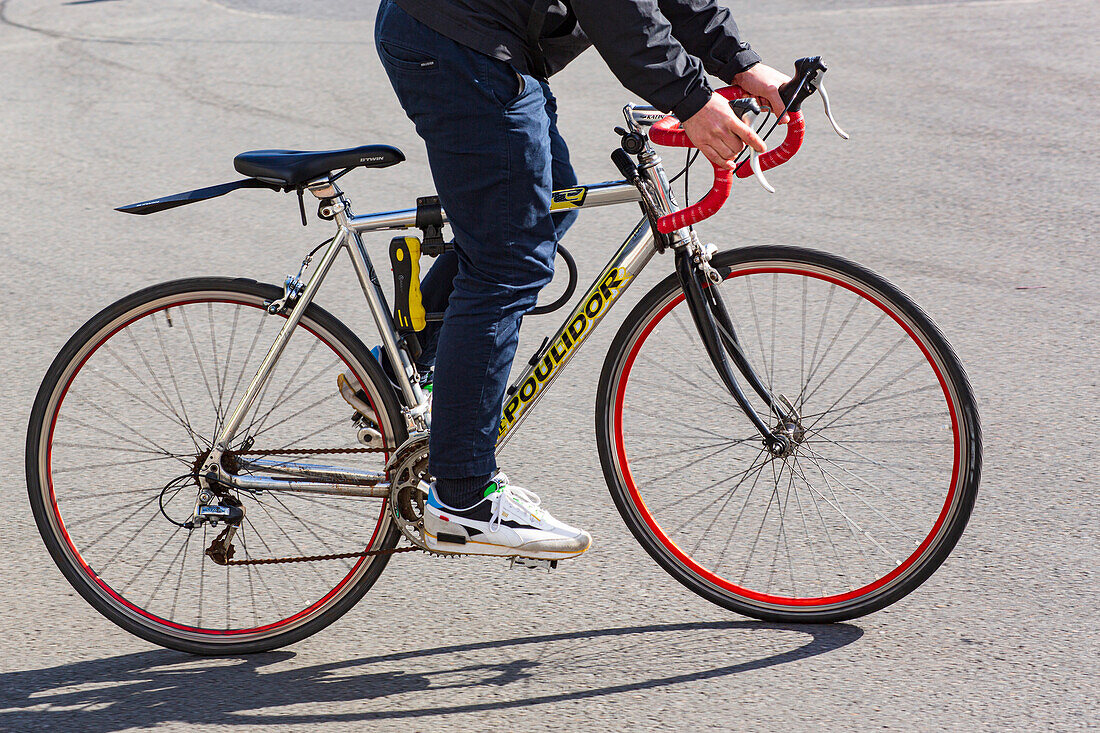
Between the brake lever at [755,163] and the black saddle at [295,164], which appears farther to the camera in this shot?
the black saddle at [295,164]

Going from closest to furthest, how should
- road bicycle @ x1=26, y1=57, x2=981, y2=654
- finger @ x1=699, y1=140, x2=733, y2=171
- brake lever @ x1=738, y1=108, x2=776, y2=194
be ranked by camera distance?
brake lever @ x1=738, y1=108, x2=776, y2=194
finger @ x1=699, y1=140, x2=733, y2=171
road bicycle @ x1=26, y1=57, x2=981, y2=654

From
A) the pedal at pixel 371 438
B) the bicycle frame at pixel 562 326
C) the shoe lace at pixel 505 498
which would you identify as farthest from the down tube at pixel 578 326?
the pedal at pixel 371 438

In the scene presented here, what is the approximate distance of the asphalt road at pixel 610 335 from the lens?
3020 mm

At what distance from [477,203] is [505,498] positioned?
2.55 ft

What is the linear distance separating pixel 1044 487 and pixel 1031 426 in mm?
414

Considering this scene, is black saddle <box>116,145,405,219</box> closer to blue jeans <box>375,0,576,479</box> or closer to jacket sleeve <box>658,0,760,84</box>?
blue jeans <box>375,0,576,479</box>

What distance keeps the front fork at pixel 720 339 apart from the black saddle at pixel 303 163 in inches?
30.3

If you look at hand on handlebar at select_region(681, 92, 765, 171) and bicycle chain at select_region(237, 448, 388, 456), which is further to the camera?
bicycle chain at select_region(237, 448, 388, 456)

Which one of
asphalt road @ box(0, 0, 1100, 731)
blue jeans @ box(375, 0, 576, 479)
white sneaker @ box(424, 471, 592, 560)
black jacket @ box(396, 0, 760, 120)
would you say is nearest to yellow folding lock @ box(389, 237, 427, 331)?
blue jeans @ box(375, 0, 576, 479)

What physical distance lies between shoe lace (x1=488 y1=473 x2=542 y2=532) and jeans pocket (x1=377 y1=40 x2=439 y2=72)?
1.04 meters

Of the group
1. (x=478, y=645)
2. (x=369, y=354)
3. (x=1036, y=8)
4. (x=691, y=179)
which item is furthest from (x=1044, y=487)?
(x=1036, y=8)

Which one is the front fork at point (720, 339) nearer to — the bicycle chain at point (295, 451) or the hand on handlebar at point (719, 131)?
the hand on handlebar at point (719, 131)

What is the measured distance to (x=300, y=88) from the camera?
28.0 feet

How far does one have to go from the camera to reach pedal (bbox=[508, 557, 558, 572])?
3238 mm
